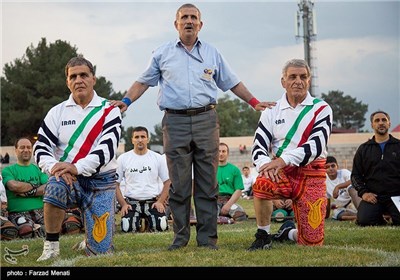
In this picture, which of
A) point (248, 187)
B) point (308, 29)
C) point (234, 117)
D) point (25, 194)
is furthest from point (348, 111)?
point (25, 194)

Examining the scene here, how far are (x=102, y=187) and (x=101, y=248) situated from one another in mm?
580

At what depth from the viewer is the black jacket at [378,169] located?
898cm

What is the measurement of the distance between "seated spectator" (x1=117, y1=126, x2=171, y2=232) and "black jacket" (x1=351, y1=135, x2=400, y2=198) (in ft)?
9.86

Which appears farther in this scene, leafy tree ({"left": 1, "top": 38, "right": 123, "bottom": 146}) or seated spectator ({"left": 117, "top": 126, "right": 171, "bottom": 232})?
leafy tree ({"left": 1, "top": 38, "right": 123, "bottom": 146})

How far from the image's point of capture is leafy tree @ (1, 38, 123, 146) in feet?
140

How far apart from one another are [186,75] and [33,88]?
40458 millimetres

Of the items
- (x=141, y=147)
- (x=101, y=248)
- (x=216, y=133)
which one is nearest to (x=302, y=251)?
(x=216, y=133)

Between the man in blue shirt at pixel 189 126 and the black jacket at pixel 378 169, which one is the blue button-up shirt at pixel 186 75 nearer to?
the man in blue shirt at pixel 189 126

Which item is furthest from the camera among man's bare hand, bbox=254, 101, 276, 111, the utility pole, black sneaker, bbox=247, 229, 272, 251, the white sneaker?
the utility pole

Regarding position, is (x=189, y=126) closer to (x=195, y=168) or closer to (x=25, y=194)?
(x=195, y=168)

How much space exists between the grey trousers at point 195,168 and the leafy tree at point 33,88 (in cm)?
3672

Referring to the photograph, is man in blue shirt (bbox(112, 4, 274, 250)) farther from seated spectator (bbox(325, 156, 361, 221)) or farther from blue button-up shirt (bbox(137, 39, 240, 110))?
seated spectator (bbox(325, 156, 361, 221))

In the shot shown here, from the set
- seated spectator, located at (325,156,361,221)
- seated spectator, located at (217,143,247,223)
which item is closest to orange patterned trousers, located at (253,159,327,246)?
seated spectator, located at (217,143,247,223)

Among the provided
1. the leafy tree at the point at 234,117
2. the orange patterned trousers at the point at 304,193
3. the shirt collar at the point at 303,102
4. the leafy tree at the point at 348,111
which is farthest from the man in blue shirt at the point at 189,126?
the leafy tree at the point at 348,111
